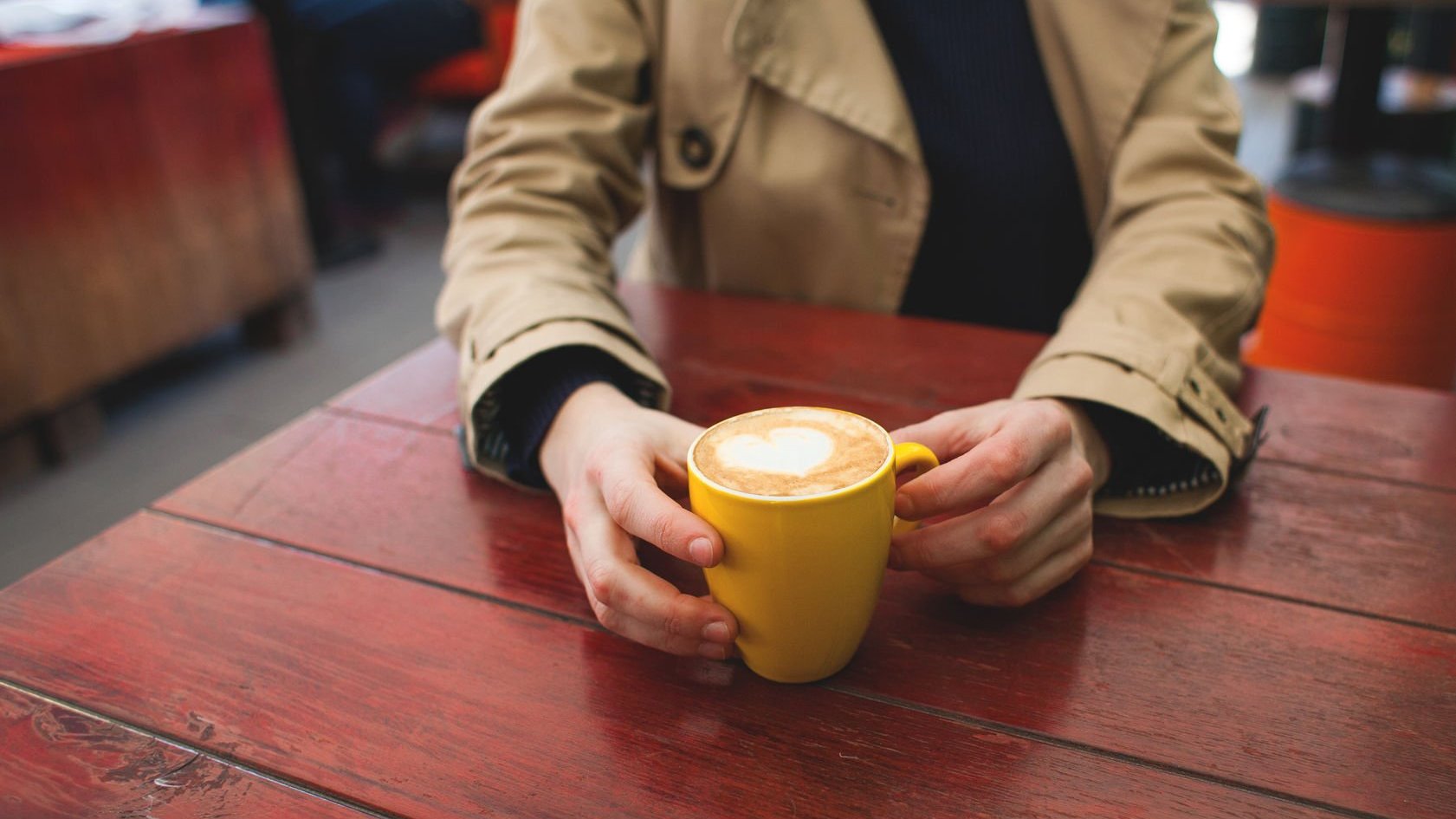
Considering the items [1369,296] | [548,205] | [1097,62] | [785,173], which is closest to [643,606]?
[548,205]

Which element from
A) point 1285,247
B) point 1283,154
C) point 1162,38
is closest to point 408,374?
point 1162,38

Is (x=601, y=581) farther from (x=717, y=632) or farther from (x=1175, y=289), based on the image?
(x=1175, y=289)

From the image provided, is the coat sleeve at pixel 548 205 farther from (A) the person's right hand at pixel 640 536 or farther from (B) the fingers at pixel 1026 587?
(B) the fingers at pixel 1026 587

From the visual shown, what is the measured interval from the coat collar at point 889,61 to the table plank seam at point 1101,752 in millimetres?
636

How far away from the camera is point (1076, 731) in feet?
1.72

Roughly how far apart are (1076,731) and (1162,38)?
725 mm

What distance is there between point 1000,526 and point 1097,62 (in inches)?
23.9

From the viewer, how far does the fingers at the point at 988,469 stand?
576mm

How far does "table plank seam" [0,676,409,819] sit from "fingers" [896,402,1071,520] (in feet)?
1.00

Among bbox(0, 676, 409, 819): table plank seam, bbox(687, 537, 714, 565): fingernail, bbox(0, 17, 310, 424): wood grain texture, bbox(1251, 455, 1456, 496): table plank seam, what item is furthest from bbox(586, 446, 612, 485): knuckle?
bbox(0, 17, 310, 424): wood grain texture

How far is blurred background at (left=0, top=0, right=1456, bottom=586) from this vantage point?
1896mm

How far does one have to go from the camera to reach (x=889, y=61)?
1.06m

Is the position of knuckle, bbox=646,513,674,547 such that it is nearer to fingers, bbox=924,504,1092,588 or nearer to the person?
the person

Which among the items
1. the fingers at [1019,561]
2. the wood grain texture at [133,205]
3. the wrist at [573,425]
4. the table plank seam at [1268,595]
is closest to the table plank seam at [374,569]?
the wrist at [573,425]
